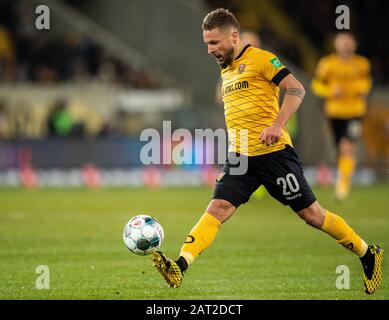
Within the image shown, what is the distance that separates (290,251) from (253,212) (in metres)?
5.25

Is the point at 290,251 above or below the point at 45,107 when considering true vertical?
below

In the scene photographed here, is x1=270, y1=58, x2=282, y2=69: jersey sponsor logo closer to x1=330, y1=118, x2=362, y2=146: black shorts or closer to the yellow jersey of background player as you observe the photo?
the yellow jersey of background player

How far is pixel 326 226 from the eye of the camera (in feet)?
27.9

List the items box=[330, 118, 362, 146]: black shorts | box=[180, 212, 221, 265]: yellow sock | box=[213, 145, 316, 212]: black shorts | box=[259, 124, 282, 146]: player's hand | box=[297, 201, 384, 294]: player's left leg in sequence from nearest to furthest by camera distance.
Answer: box=[259, 124, 282, 146]: player's hand, box=[180, 212, 221, 265]: yellow sock, box=[213, 145, 316, 212]: black shorts, box=[297, 201, 384, 294]: player's left leg, box=[330, 118, 362, 146]: black shorts

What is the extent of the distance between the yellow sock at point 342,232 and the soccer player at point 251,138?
1 cm

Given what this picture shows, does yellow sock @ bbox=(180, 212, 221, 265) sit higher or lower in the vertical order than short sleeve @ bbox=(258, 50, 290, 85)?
lower

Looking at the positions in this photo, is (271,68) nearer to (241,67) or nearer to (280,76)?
(280,76)

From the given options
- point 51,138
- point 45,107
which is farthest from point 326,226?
point 45,107

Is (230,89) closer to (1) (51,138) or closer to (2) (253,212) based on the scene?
(2) (253,212)

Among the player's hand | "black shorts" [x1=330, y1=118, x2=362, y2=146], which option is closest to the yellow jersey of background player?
the player's hand

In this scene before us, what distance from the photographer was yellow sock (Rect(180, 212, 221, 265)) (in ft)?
26.6

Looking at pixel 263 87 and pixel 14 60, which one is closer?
pixel 263 87

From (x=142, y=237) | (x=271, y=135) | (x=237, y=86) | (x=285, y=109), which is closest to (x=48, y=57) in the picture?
(x=142, y=237)

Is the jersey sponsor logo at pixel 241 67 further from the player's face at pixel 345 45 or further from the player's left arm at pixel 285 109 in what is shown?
the player's face at pixel 345 45
